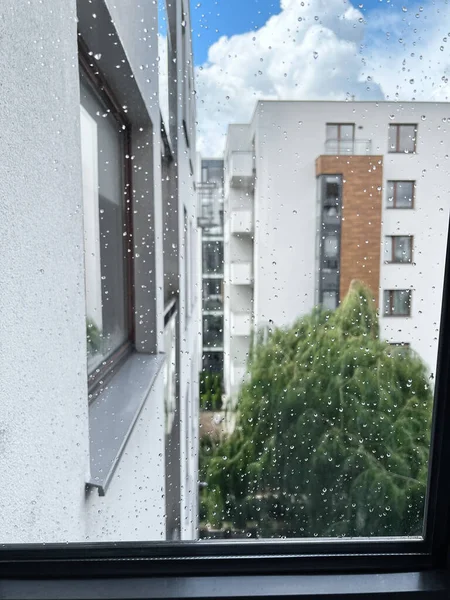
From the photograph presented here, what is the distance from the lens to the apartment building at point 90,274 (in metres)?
0.50

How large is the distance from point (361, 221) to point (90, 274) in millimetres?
658

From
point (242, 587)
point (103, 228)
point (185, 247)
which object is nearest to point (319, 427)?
point (242, 587)

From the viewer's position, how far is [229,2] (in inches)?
36.0

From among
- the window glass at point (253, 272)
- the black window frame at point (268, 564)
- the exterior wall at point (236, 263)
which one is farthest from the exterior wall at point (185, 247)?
the black window frame at point (268, 564)

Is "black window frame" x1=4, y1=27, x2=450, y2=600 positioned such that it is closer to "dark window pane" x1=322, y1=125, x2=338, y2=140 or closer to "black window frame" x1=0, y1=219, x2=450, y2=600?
"black window frame" x1=0, y1=219, x2=450, y2=600

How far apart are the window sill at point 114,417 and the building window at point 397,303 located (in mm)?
619

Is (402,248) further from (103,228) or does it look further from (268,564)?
(103,228)

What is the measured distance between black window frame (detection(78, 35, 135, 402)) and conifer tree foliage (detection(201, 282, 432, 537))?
382 mm

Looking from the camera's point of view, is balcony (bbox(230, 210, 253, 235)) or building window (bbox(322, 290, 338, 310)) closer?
building window (bbox(322, 290, 338, 310))

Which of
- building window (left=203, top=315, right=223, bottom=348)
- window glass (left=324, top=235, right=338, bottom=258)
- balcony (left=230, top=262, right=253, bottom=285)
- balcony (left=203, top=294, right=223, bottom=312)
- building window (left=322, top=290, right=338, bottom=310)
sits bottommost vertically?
building window (left=203, top=315, right=223, bottom=348)

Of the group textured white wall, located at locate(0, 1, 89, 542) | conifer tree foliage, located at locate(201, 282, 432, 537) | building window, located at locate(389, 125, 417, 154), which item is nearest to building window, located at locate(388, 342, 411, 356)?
conifer tree foliage, located at locate(201, 282, 432, 537)

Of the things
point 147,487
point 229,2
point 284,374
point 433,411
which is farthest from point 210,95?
point 147,487

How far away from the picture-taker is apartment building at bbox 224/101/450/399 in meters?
0.88

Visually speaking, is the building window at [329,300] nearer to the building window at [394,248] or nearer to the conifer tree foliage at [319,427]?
the conifer tree foliage at [319,427]
